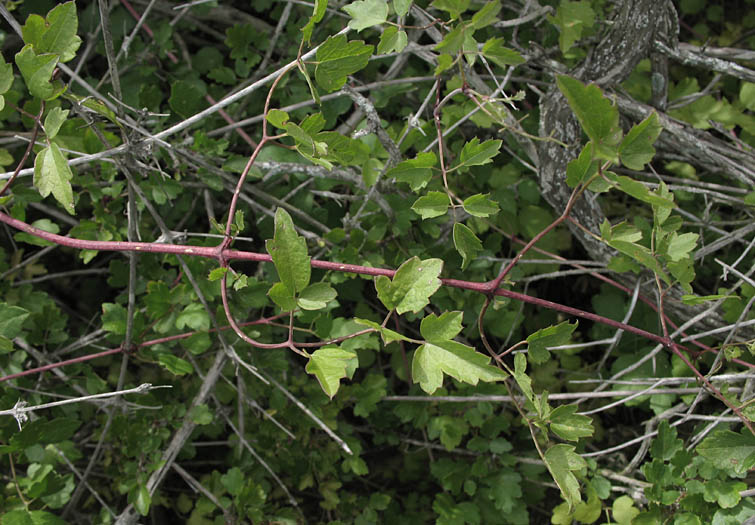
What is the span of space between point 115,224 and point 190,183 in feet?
0.80

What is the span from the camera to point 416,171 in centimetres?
136

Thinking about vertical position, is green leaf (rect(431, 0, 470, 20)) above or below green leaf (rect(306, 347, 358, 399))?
above

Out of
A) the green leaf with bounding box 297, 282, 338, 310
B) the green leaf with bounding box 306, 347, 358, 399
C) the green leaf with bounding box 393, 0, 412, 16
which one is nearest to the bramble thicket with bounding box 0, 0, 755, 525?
the green leaf with bounding box 393, 0, 412, 16

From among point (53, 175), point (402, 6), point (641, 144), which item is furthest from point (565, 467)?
point (53, 175)

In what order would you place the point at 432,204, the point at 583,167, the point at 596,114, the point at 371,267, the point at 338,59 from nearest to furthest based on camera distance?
the point at 596,114 < the point at 583,167 < the point at 338,59 < the point at 432,204 < the point at 371,267

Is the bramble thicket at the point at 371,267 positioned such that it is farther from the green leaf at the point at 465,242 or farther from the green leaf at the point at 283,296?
the green leaf at the point at 283,296

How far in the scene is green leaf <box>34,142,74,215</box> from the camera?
111cm

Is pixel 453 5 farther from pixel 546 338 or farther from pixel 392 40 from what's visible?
pixel 546 338

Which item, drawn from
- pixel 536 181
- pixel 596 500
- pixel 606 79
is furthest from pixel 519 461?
pixel 606 79

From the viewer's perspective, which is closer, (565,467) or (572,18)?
(565,467)

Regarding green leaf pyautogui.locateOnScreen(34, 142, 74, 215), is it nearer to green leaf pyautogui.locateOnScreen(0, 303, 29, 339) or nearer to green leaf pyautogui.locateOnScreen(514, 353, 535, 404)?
green leaf pyautogui.locateOnScreen(0, 303, 29, 339)

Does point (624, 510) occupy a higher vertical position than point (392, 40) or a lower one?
lower

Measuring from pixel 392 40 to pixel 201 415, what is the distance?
3.61ft

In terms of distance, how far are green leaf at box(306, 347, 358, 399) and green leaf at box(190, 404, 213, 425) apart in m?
0.73
